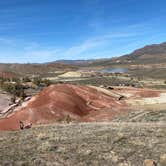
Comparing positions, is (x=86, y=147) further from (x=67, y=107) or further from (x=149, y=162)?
(x=67, y=107)

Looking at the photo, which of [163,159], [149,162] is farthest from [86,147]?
[163,159]

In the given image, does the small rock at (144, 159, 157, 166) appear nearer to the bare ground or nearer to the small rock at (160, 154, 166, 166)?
the bare ground

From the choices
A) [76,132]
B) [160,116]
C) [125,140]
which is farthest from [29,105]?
[125,140]

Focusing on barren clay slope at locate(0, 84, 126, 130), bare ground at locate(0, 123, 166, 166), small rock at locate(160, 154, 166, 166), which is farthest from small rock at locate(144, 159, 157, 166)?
barren clay slope at locate(0, 84, 126, 130)

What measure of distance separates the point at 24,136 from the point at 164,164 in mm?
6413

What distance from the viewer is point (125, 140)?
40.7ft

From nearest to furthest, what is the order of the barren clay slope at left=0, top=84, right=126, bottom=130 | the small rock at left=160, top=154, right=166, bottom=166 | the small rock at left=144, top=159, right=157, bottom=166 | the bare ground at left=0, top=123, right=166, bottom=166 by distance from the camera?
the small rock at left=144, top=159, right=157, bottom=166 < the small rock at left=160, top=154, right=166, bottom=166 < the bare ground at left=0, top=123, right=166, bottom=166 < the barren clay slope at left=0, top=84, right=126, bottom=130

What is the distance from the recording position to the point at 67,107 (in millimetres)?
30781

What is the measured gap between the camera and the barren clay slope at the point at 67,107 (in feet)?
91.1

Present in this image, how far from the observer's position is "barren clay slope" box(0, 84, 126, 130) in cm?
2778

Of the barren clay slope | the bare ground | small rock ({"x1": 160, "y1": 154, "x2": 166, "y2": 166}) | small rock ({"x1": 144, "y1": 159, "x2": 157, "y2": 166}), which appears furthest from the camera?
the barren clay slope

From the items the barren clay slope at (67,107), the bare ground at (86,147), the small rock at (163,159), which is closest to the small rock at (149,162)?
the bare ground at (86,147)

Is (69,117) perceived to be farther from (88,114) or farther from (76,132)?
(76,132)

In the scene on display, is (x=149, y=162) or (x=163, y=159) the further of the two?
(x=163, y=159)
